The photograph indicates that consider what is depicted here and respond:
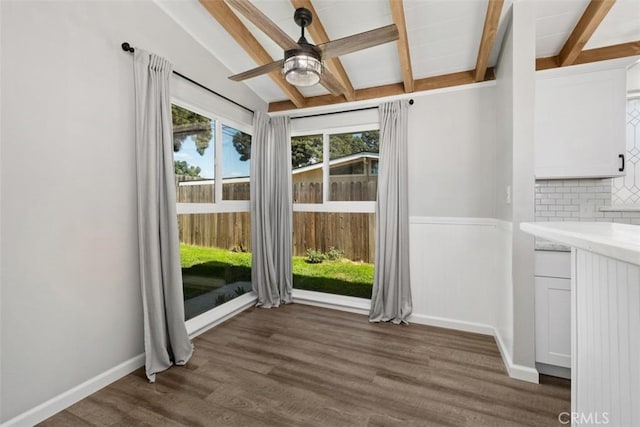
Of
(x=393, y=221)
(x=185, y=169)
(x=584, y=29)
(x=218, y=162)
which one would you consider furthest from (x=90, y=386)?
(x=584, y=29)

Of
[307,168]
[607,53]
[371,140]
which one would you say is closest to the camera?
[607,53]

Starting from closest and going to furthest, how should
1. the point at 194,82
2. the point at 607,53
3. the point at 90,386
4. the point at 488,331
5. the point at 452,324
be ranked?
A: the point at 90,386 < the point at 607,53 < the point at 194,82 < the point at 488,331 < the point at 452,324

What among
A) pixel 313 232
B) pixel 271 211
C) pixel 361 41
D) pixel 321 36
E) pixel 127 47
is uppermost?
pixel 321 36

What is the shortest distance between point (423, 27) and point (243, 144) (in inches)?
87.2

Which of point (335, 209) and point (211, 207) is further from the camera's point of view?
point (335, 209)

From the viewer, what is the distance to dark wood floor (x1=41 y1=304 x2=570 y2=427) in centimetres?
162

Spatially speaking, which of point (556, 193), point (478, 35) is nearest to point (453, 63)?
point (478, 35)

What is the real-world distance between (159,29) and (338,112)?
1872mm

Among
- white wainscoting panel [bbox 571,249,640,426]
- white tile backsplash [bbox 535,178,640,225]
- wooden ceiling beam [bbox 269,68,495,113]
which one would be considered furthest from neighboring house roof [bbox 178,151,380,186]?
white wainscoting panel [bbox 571,249,640,426]

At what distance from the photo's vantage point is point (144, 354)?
2146 millimetres

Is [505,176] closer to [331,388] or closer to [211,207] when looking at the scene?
[331,388]

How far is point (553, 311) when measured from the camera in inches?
76.2

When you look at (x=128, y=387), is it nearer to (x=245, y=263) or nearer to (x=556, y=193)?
(x=245, y=263)

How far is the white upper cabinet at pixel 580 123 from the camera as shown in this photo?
2.10 m
